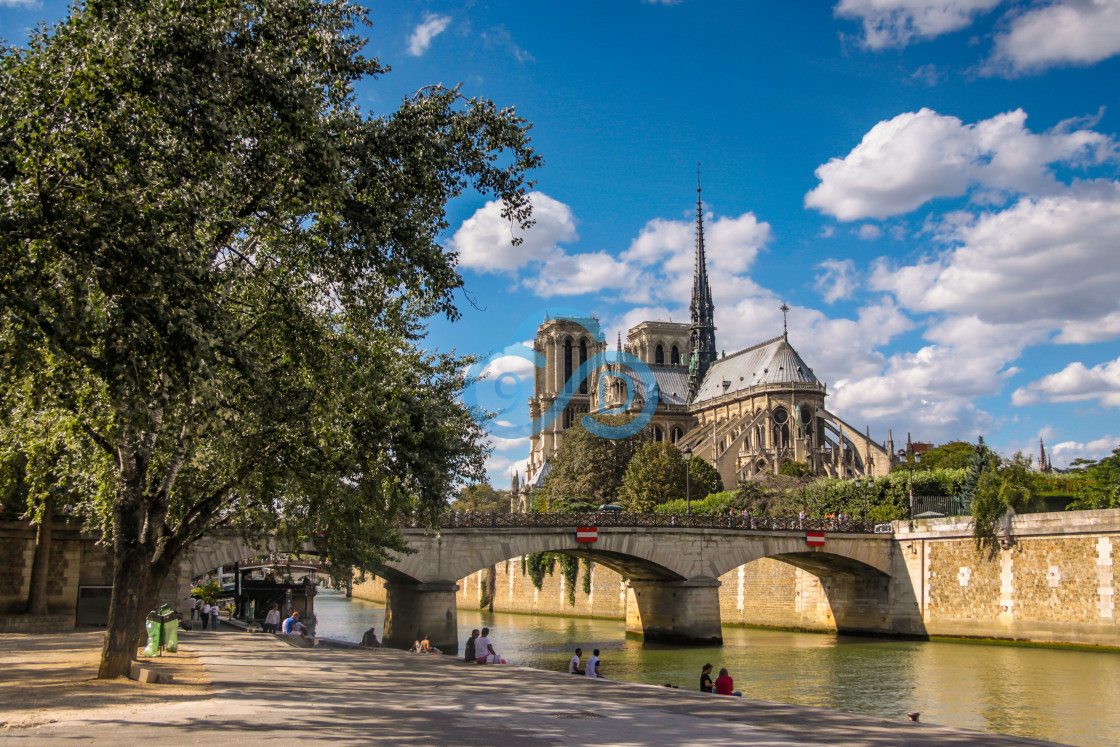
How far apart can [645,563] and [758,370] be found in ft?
213

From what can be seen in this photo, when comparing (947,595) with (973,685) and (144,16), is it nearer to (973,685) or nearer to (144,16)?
(973,685)

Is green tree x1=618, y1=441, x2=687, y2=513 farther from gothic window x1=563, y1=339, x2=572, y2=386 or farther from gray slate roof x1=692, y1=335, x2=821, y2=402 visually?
gothic window x1=563, y1=339, x2=572, y2=386

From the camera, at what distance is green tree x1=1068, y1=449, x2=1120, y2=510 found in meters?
46.6

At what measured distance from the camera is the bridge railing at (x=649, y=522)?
39891 mm

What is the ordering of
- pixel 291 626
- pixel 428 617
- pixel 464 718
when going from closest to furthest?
pixel 464 718, pixel 291 626, pixel 428 617

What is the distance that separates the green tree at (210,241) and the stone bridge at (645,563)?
753 inches

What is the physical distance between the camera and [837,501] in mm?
54094

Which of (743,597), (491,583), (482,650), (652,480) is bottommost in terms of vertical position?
(482,650)

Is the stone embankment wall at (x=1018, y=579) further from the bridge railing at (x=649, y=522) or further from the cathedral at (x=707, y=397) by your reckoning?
the cathedral at (x=707, y=397)

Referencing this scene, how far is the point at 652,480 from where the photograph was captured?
6844cm

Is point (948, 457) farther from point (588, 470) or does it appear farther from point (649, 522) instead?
point (649, 522)

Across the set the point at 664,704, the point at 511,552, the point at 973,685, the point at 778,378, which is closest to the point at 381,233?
the point at 664,704

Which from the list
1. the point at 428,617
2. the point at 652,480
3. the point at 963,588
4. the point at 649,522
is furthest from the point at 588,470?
the point at 428,617

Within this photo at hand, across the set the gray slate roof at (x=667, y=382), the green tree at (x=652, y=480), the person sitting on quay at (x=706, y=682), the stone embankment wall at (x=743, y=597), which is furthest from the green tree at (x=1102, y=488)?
the gray slate roof at (x=667, y=382)
